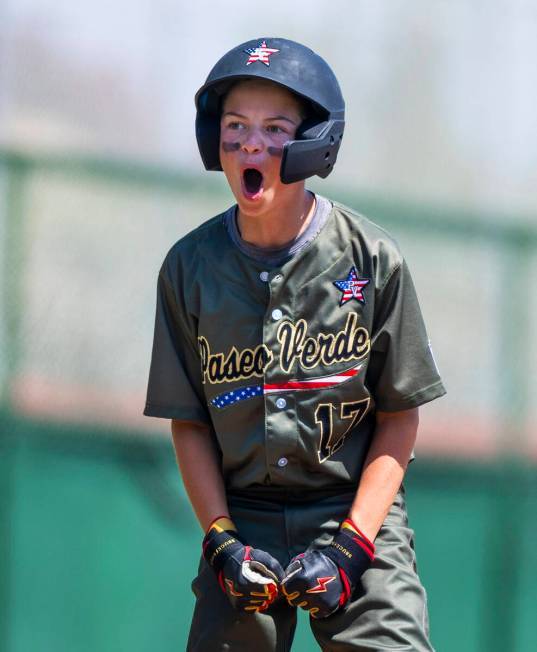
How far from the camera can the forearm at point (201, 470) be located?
280cm

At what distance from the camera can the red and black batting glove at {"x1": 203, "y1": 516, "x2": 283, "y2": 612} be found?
2574 millimetres

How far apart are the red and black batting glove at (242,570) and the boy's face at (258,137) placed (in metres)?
0.73

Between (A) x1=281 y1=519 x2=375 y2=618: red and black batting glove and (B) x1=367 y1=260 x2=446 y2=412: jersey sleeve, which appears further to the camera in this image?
(B) x1=367 y1=260 x2=446 y2=412: jersey sleeve

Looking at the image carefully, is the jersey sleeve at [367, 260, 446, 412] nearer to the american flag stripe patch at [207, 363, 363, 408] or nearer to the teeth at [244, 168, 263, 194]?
the american flag stripe patch at [207, 363, 363, 408]

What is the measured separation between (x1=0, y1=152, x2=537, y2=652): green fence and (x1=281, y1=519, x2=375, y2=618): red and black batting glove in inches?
46.2

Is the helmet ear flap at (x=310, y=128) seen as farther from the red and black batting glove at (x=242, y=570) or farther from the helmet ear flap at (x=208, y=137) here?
the red and black batting glove at (x=242, y=570)

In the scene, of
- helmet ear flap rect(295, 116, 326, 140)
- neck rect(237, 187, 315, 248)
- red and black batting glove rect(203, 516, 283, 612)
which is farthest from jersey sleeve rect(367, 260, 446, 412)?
red and black batting glove rect(203, 516, 283, 612)

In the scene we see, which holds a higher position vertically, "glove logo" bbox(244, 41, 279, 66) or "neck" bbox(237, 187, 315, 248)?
"glove logo" bbox(244, 41, 279, 66)

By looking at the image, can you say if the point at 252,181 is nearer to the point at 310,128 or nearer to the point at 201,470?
the point at 310,128

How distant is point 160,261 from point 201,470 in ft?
3.76

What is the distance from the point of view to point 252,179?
277 centimetres

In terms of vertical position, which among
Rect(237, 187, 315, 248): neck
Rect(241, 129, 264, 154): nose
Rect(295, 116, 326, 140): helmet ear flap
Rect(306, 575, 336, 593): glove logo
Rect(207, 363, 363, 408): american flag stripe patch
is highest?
Rect(295, 116, 326, 140): helmet ear flap

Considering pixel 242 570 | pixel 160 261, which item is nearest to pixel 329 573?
pixel 242 570

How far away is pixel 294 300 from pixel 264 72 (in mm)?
508
